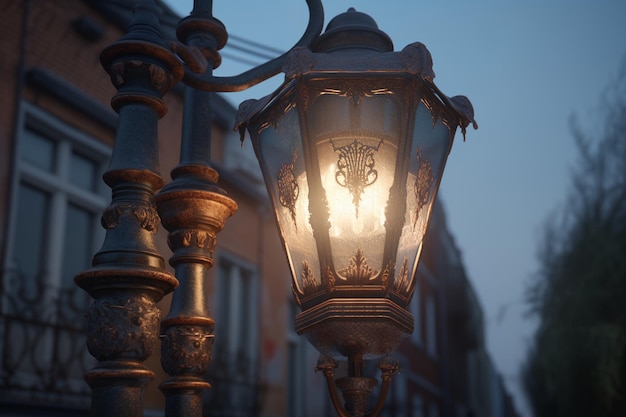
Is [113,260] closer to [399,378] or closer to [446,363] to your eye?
[399,378]

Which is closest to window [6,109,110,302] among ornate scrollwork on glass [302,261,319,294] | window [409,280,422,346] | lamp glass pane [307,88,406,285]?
ornate scrollwork on glass [302,261,319,294]

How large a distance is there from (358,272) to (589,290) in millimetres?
9313

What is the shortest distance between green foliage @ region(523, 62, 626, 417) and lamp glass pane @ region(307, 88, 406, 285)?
839cm

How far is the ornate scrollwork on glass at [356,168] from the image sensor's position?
8.59 feet

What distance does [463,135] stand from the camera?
2990 mm

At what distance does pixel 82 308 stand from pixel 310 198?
6.45m

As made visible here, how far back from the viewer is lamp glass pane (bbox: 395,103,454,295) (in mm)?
2658

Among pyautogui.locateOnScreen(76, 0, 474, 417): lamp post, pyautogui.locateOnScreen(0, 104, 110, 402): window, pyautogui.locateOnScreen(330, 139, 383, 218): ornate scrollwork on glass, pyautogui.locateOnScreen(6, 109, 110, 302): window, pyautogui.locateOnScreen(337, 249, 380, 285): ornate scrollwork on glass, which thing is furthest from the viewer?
pyautogui.locateOnScreen(6, 109, 110, 302): window

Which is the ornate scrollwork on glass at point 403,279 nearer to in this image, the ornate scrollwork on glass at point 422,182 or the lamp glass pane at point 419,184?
the lamp glass pane at point 419,184

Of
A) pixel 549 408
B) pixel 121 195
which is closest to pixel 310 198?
pixel 121 195

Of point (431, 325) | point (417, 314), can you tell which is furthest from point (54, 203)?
point (431, 325)

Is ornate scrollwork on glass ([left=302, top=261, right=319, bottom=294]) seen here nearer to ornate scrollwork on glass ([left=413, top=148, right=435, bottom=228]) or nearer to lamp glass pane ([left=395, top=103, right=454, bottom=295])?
lamp glass pane ([left=395, top=103, right=454, bottom=295])

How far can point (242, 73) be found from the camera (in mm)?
2875

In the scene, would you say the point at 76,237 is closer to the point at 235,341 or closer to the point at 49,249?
the point at 49,249
